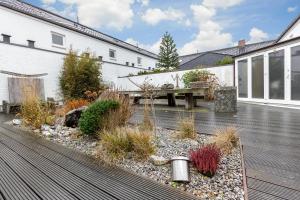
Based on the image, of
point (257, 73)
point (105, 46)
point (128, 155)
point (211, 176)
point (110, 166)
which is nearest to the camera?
point (211, 176)

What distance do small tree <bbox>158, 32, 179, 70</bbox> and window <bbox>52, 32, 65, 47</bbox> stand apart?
53.0ft

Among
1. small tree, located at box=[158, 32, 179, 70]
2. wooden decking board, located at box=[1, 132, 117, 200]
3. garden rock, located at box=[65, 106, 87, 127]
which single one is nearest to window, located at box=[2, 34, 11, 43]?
garden rock, located at box=[65, 106, 87, 127]

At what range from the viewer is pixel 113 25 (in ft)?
77.6

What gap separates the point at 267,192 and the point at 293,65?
23.9 feet

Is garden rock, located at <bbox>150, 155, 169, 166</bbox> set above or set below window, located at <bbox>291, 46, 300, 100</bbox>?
below

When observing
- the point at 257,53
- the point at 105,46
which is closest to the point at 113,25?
the point at 105,46

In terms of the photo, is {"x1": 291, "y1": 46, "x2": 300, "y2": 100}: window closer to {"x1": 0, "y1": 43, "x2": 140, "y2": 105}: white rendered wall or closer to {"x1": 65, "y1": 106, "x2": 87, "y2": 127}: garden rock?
{"x1": 65, "y1": 106, "x2": 87, "y2": 127}: garden rock

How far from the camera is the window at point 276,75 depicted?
8.82 m

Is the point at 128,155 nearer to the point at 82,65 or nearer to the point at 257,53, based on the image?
the point at 257,53

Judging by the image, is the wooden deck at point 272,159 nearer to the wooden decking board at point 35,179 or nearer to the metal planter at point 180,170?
the metal planter at point 180,170

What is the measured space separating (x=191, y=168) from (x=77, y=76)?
11016 millimetres

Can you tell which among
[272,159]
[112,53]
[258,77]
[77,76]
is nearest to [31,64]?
[77,76]

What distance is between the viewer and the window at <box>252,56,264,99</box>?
9898mm

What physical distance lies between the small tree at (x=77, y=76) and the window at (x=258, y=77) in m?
7.46
